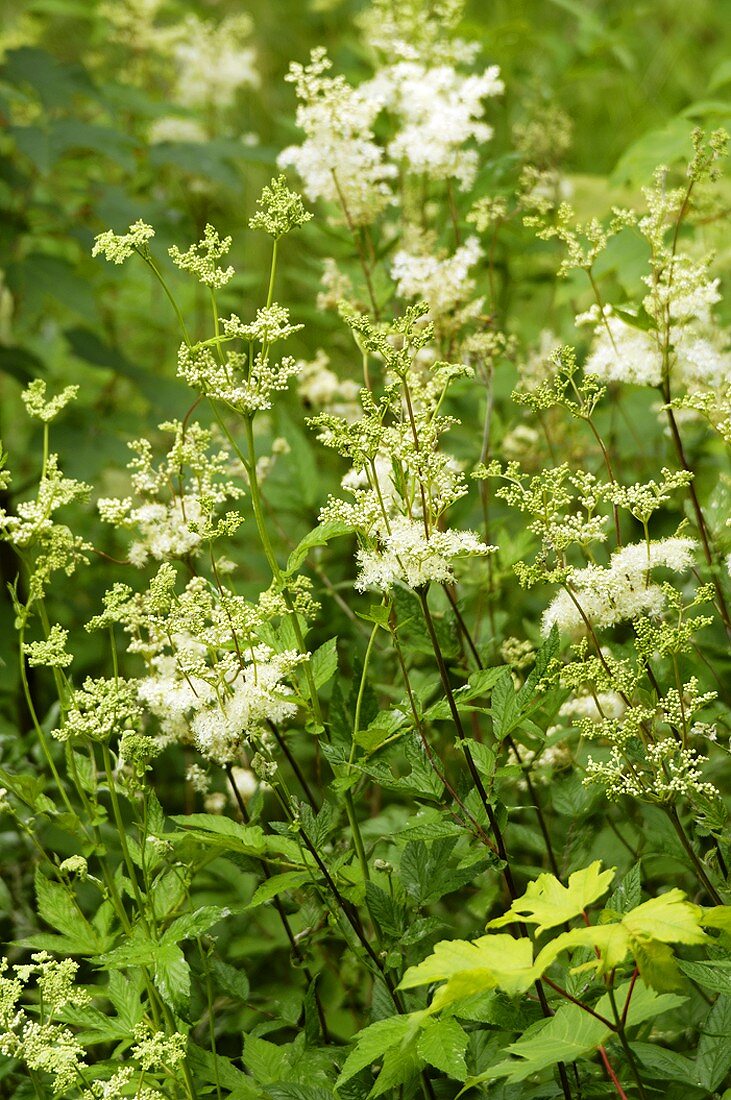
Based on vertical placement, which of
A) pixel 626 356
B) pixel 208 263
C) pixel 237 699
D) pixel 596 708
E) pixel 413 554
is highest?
pixel 208 263

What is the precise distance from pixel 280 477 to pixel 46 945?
49.1 inches

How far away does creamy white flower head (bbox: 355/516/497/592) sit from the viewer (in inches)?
53.1

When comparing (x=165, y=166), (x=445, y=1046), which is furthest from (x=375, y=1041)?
(x=165, y=166)

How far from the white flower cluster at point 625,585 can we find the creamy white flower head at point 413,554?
0.17 metres

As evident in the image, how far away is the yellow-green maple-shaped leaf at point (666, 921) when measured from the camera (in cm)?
109

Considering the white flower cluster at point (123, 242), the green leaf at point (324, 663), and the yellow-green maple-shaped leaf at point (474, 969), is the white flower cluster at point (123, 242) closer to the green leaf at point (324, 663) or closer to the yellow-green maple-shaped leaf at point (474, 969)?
the green leaf at point (324, 663)

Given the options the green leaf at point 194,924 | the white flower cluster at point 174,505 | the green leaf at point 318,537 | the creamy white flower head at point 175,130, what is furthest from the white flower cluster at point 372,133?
the creamy white flower head at point 175,130

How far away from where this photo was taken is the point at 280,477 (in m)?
2.52

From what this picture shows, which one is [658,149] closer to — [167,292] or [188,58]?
[167,292]

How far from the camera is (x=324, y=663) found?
60.1 inches

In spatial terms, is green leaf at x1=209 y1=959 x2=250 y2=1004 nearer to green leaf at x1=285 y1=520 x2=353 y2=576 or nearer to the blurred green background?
green leaf at x1=285 y1=520 x2=353 y2=576

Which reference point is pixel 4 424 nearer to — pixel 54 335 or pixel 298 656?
pixel 54 335

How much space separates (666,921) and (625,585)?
0.47 meters

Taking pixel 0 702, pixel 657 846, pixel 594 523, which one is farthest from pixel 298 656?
pixel 0 702
